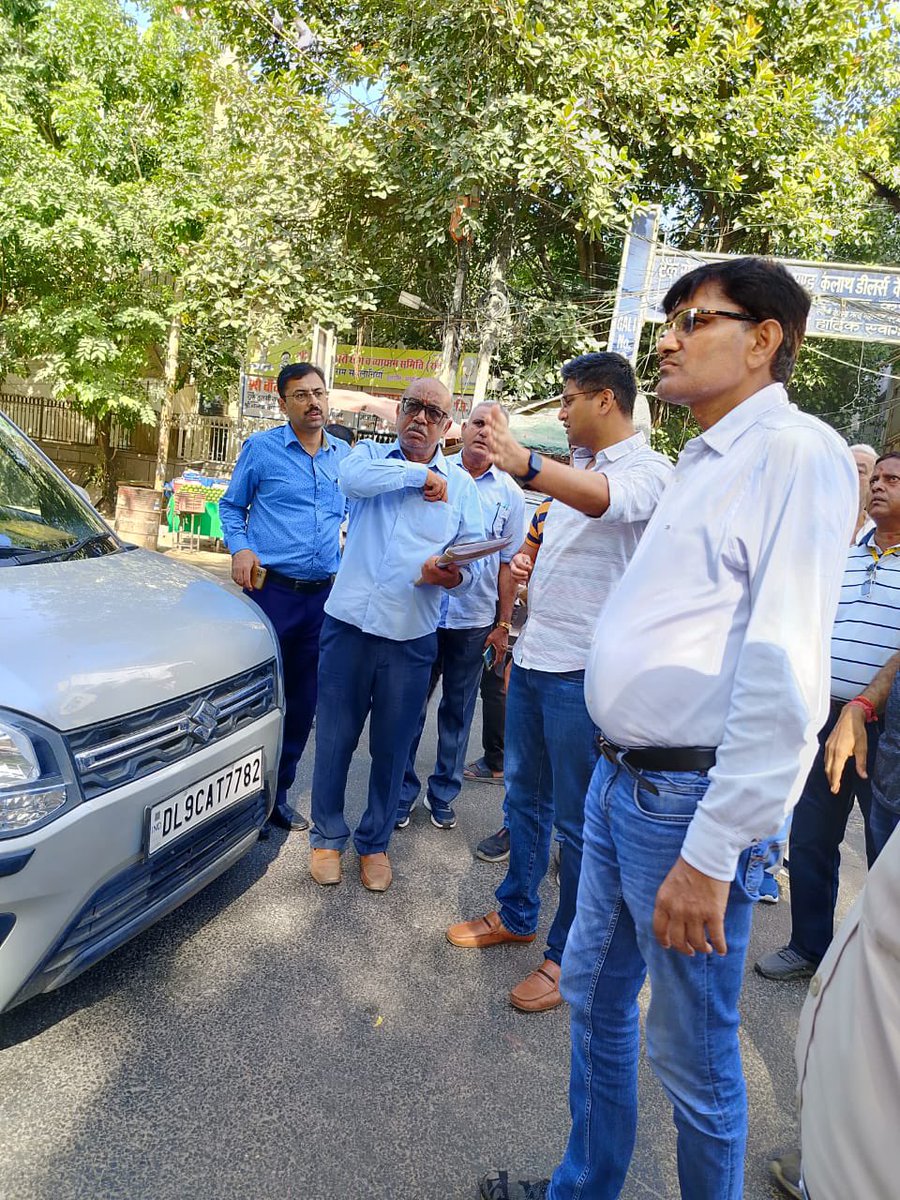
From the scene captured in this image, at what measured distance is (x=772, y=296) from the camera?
4.84ft

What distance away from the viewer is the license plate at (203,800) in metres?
2.18

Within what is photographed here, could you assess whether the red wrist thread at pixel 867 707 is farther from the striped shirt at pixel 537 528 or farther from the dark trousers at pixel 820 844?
the striped shirt at pixel 537 528

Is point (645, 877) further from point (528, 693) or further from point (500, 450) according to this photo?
point (528, 693)

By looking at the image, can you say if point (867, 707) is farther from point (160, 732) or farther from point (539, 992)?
point (160, 732)

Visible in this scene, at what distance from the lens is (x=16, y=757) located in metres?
1.84

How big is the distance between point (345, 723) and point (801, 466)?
232 centimetres

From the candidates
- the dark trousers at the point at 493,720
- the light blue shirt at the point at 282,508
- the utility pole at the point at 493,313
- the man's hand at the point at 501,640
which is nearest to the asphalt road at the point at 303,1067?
the man's hand at the point at 501,640

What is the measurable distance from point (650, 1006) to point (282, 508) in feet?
8.87

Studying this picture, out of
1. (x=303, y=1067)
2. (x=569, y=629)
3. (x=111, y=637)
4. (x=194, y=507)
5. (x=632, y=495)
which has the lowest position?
(x=194, y=507)

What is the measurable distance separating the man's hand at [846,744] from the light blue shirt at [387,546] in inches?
60.4

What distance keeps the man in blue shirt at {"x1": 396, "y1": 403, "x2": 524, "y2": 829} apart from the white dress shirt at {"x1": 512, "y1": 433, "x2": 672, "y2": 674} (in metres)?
1.23

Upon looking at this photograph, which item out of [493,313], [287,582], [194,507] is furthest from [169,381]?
[287,582]

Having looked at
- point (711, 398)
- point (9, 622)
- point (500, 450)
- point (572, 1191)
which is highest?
point (711, 398)

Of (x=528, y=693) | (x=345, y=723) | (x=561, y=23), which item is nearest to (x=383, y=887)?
(x=345, y=723)
